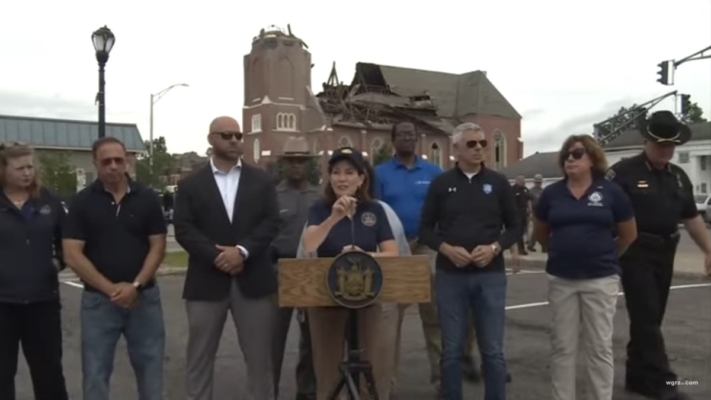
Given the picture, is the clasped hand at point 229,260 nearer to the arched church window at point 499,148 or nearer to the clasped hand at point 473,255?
the clasped hand at point 473,255

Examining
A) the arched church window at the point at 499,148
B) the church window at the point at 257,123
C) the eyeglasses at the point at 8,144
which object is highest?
the church window at the point at 257,123

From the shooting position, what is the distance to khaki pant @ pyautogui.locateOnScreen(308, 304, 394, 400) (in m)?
4.89

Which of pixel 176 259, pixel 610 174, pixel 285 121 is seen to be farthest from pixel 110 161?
pixel 285 121

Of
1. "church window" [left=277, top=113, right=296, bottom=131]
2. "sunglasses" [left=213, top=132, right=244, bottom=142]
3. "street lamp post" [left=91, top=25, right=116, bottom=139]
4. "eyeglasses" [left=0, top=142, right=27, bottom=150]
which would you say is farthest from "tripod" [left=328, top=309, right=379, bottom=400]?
"church window" [left=277, top=113, right=296, bottom=131]

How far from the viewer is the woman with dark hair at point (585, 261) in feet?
18.6

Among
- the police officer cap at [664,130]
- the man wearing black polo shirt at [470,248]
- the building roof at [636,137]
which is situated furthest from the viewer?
the building roof at [636,137]

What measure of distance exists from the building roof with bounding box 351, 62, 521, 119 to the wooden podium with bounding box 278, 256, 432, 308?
329 ft

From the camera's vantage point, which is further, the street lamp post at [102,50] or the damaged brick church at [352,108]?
the damaged brick church at [352,108]

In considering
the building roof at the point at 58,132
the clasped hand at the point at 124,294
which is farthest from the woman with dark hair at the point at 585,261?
the building roof at the point at 58,132

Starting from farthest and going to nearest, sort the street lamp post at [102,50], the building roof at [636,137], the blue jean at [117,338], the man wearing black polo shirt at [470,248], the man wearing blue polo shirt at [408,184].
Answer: the building roof at [636,137] → the street lamp post at [102,50] → the man wearing blue polo shirt at [408,184] → the man wearing black polo shirt at [470,248] → the blue jean at [117,338]

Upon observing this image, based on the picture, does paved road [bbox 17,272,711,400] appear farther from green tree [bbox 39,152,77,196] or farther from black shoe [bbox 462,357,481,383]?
green tree [bbox 39,152,77,196]

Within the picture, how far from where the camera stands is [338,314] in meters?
4.95

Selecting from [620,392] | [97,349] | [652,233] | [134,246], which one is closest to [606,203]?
[652,233]

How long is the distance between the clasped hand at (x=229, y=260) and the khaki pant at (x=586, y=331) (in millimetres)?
2357
